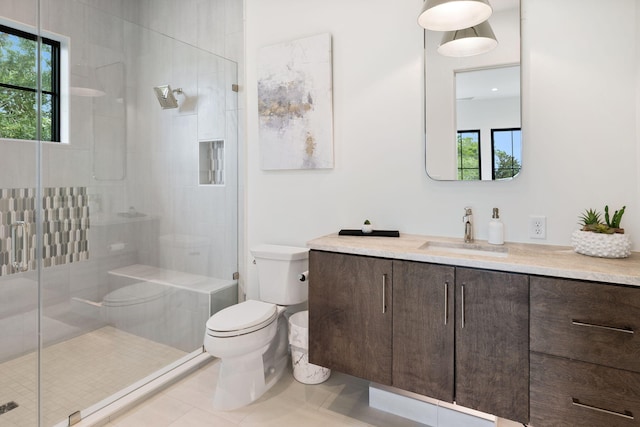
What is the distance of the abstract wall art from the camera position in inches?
87.7

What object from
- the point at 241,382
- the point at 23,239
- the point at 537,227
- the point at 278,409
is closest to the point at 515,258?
the point at 537,227

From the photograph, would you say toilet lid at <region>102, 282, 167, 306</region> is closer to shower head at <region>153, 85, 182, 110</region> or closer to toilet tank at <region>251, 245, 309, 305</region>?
toilet tank at <region>251, 245, 309, 305</region>

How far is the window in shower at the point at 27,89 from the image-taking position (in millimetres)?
1809

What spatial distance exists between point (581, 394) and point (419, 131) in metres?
1.39

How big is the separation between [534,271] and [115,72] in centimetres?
242

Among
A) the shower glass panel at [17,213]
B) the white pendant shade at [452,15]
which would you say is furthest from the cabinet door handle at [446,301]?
the shower glass panel at [17,213]

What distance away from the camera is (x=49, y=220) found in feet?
5.98

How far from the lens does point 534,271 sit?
4.31 ft

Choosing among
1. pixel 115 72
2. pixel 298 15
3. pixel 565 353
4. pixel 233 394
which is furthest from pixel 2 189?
pixel 565 353

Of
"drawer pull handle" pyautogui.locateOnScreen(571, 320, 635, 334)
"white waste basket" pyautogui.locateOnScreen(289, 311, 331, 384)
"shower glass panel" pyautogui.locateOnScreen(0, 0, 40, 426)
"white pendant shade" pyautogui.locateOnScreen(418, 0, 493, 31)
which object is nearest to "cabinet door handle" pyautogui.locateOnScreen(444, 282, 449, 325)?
"drawer pull handle" pyautogui.locateOnScreen(571, 320, 635, 334)

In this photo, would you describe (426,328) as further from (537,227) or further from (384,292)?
(537,227)

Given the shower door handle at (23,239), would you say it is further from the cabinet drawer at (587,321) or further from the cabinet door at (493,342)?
the cabinet drawer at (587,321)

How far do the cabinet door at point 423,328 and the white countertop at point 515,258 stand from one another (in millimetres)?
57

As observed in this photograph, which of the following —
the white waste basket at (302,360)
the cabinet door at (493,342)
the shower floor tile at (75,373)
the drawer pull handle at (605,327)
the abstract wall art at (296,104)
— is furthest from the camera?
the abstract wall art at (296,104)
